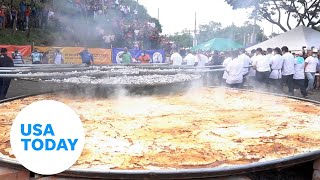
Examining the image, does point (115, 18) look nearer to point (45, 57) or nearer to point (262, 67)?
point (262, 67)

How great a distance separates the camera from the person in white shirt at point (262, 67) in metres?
9.87

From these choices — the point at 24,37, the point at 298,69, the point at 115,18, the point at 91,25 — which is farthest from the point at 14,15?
the point at 298,69

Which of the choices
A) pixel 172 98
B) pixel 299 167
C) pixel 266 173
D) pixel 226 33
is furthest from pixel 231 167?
pixel 226 33

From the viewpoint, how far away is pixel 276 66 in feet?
32.3

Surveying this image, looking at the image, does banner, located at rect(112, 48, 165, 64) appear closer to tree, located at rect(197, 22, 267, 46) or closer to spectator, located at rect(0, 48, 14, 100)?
tree, located at rect(197, 22, 267, 46)

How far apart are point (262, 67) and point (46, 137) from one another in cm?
888

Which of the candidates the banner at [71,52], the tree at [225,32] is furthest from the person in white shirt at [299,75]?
the banner at [71,52]

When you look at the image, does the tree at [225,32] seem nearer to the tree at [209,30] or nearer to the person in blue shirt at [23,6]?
the tree at [209,30]

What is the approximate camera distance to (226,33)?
62.1ft

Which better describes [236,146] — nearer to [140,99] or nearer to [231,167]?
[231,167]

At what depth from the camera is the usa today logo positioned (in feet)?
6.11

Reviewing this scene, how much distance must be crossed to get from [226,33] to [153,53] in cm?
462

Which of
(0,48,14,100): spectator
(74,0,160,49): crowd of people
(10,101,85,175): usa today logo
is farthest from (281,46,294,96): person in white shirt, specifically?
(10,101,85,175): usa today logo

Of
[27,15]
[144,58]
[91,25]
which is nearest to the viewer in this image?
[91,25]
